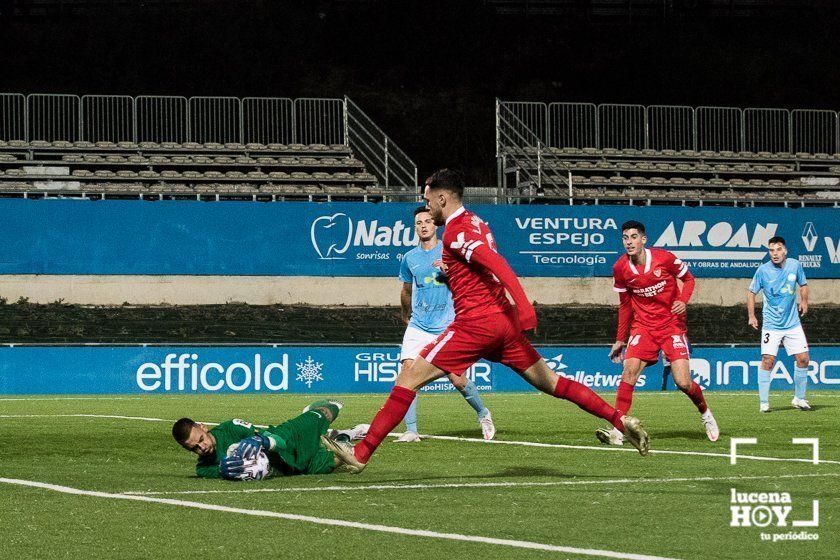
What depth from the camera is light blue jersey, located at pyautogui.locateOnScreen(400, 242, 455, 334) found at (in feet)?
43.0

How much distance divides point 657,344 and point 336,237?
18735 millimetres

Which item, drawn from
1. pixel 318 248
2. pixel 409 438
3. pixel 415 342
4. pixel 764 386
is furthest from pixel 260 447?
pixel 318 248

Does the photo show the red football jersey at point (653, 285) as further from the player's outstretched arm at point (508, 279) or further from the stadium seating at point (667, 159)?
the stadium seating at point (667, 159)

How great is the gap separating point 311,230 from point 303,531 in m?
24.5

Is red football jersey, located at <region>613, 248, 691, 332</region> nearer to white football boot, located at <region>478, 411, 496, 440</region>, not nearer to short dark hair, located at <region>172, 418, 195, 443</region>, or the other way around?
white football boot, located at <region>478, 411, 496, 440</region>

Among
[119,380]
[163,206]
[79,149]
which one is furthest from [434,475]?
[79,149]

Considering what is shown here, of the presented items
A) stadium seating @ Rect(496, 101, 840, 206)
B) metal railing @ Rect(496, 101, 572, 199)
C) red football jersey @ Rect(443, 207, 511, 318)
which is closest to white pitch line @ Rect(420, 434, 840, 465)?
red football jersey @ Rect(443, 207, 511, 318)

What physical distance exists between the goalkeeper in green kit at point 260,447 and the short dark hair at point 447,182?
197 centimetres

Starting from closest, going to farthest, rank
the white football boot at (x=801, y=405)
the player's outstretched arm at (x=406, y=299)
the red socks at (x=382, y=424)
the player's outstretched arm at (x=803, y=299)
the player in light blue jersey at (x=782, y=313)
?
1. the red socks at (x=382, y=424)
2. the player's outstretched arm at (x=406, y=299)
3. the player's outstretched arm at (x=803, y=299)
4. the white football boot at (x=801, y=405)
5. the player in light blue jersey at (x=782, y=313)

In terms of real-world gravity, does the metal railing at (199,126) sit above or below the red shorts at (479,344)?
above

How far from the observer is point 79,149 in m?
34.5

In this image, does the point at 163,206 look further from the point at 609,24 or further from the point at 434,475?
the point at 609,24

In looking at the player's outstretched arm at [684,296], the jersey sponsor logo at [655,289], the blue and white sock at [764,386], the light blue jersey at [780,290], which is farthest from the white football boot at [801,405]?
the jersey sponsor logo at [655,289]

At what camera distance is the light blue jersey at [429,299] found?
1309cm
